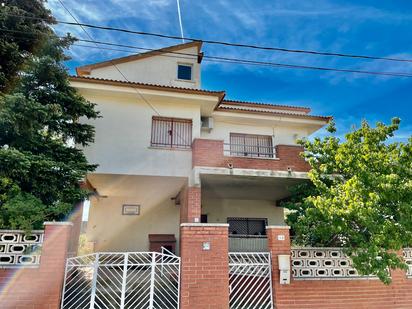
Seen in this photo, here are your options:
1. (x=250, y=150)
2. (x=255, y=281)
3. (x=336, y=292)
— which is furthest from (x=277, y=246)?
(x=250, y=150)

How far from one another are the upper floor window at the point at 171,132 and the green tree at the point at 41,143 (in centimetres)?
281

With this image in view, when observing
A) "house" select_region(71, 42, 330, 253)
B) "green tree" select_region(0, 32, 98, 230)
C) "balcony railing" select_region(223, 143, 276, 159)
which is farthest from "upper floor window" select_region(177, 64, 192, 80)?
"green tree" select_region(0, 32, 98, 230)

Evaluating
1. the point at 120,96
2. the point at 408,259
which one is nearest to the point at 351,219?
the point at 408,259

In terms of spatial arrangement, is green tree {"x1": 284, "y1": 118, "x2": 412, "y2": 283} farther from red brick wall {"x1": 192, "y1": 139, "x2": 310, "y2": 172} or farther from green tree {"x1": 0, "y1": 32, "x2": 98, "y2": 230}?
green tree {"x1": 0, "y1": 32, "x2": 98, "y2": 230}

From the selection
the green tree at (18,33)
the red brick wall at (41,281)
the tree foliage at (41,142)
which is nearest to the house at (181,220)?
the red brick wall at (41,281)

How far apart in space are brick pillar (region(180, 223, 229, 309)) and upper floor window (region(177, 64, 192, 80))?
364 inches

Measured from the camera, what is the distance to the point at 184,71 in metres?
14.1

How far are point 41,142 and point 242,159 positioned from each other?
6.54 m

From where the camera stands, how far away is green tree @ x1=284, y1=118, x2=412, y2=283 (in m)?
6.44

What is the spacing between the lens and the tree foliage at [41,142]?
6.34 metres

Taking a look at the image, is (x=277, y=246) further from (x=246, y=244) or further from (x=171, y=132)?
(x=171, y=132)

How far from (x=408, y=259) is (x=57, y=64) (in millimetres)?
11603

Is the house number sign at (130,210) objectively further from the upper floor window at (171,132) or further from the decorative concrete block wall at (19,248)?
the decorative concrete block wall at (19,248)

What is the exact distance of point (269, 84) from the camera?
12.0m
